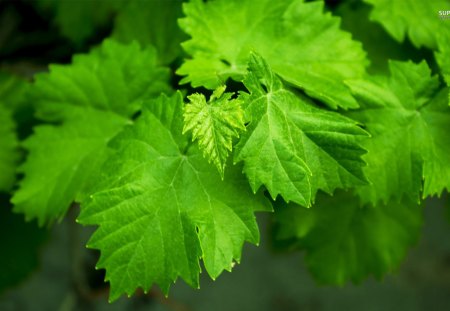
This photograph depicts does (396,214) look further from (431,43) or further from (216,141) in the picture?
(216,141)

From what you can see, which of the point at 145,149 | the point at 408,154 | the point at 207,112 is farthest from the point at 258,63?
the point at 408,154

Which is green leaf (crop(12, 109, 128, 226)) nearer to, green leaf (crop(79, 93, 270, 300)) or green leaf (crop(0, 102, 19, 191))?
green leaf (crop(0, 102, 19, 191))

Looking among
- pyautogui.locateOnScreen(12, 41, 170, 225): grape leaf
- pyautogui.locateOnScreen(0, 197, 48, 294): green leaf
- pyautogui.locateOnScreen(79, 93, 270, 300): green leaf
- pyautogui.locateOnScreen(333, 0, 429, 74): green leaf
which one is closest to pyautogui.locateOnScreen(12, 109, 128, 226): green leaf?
pyautogui.locateOnScreen(12, 41, 170, 225): grape leaf

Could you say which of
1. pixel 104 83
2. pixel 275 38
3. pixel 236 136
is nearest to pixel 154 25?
pixel 104 83

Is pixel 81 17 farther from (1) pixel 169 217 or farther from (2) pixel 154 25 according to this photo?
(1) pixel 169 217

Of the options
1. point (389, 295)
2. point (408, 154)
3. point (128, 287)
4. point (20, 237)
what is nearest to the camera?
point (128, 287)

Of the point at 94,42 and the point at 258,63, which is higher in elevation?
the point at 258,63
